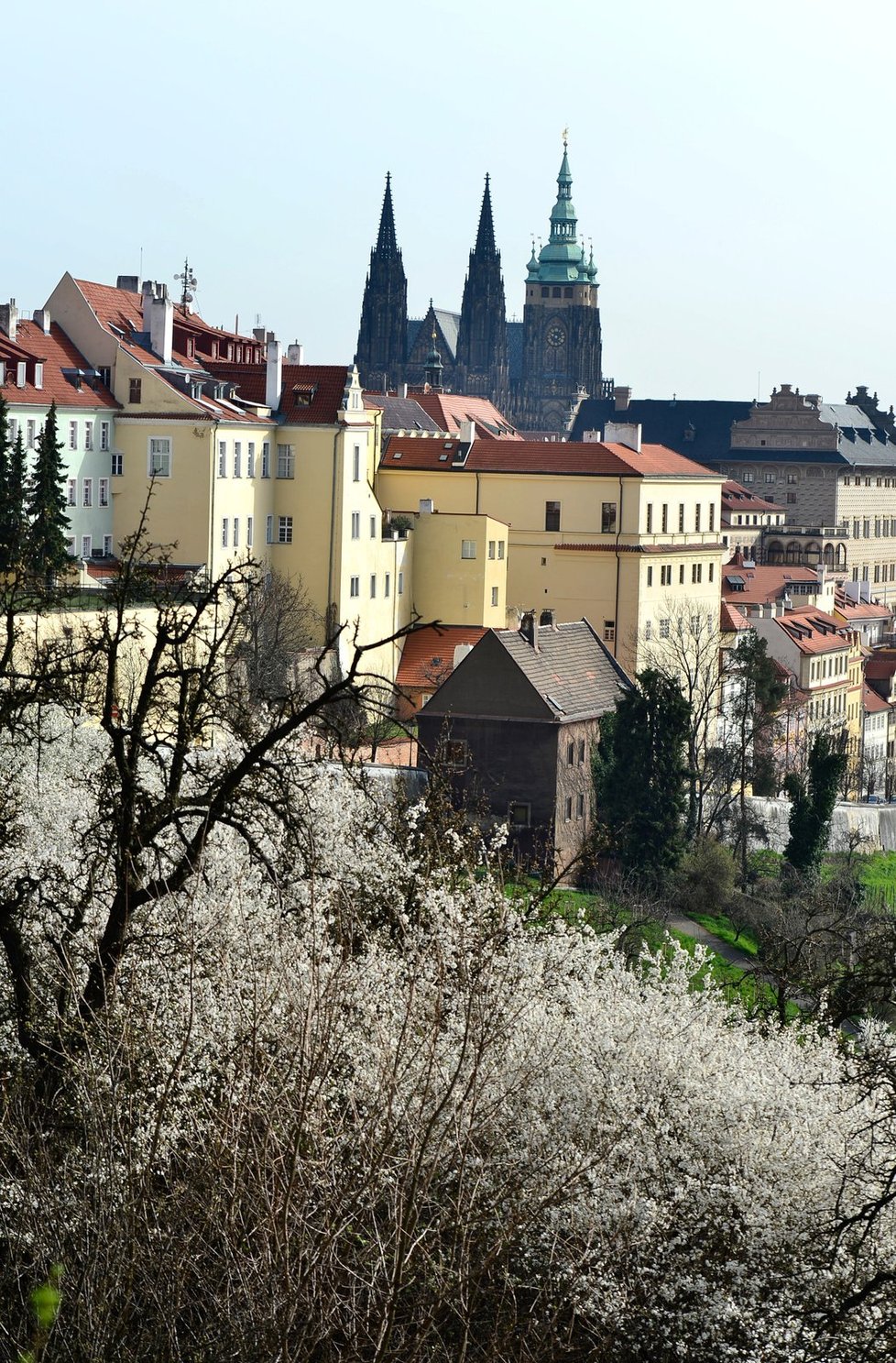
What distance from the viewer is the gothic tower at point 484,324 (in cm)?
18962

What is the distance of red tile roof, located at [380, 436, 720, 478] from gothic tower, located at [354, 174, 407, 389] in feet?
337

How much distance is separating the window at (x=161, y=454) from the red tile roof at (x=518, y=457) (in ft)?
39.4

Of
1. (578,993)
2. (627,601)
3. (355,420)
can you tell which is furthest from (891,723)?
(578,993)

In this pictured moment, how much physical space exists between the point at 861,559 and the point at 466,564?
83161 millimetres

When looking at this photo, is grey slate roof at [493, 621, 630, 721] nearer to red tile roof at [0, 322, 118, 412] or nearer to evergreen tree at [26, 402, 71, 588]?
evergreen tree at [26, 402, 71, 588]

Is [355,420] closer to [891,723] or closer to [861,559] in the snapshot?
[891,723]

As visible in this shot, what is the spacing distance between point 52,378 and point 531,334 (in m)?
135

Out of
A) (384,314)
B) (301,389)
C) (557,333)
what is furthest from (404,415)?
(557,333)

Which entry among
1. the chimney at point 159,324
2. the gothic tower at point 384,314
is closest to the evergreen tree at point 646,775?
the chimney at point 159,324

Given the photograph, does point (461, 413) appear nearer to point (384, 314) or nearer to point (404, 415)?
point (404, 415)

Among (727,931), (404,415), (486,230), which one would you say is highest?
(486,230)

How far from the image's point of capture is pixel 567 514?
7119 centimetres

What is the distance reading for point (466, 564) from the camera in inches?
2628

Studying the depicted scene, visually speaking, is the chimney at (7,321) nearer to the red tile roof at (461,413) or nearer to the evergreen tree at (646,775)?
the evergreen tree at (646,775)
